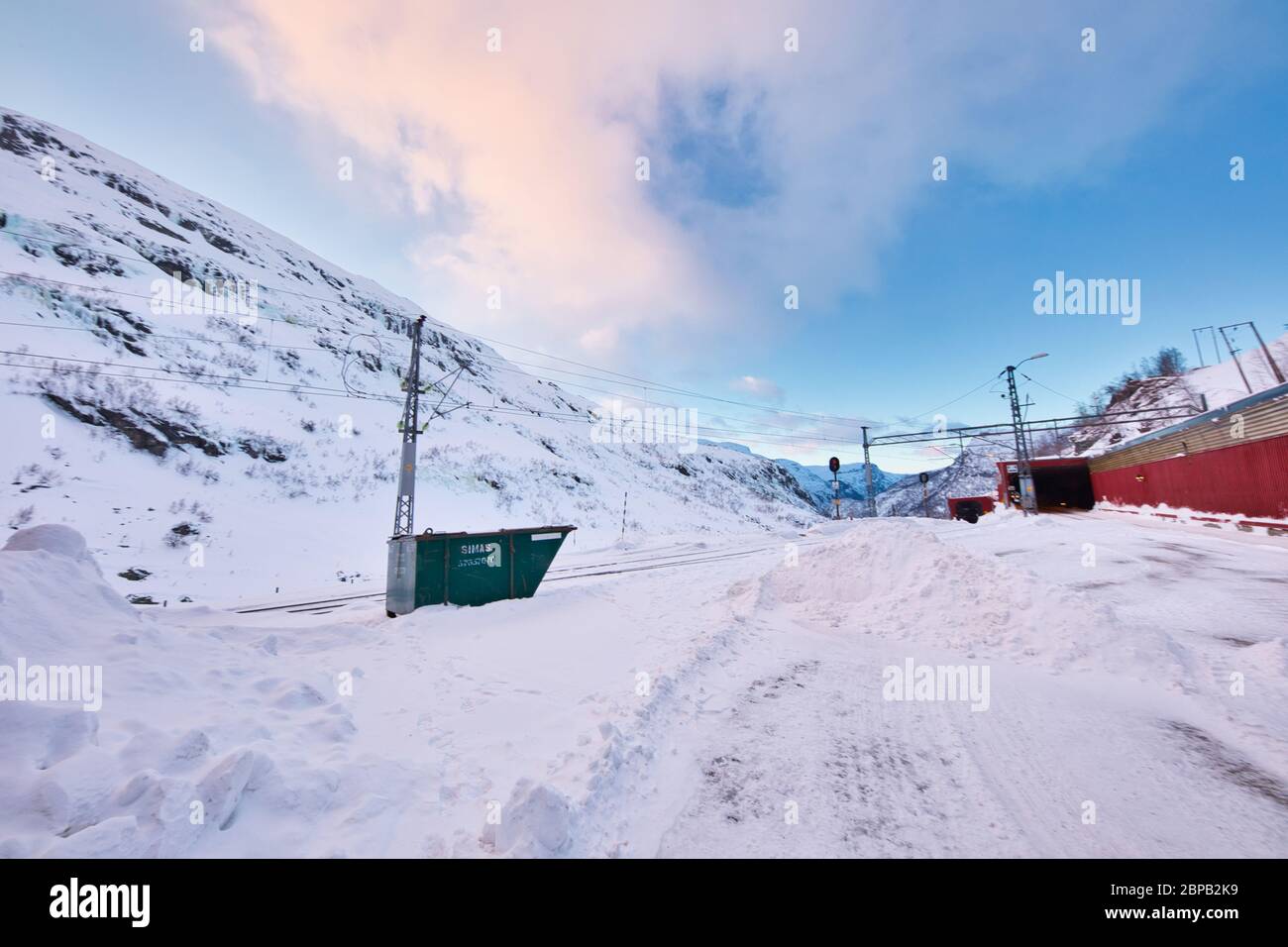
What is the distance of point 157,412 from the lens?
2147 cm

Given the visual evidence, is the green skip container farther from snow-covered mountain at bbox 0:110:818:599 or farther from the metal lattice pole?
the metal lattice pole

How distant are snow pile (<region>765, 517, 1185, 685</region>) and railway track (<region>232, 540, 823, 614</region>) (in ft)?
20.4

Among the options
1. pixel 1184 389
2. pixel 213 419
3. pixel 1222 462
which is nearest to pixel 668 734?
pixel 1222 462

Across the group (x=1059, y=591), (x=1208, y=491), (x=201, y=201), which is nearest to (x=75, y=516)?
(x=1059, y=591)

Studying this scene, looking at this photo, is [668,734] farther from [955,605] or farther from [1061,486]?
[1061,486]

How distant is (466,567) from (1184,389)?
99045 millimetres

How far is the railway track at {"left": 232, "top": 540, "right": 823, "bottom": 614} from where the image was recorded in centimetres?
1051

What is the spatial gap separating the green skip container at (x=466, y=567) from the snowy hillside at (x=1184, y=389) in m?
72.3

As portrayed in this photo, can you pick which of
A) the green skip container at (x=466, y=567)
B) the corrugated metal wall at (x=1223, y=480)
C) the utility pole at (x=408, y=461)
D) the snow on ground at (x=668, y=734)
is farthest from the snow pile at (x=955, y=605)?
the corrugated metal wall at (x=1223, y=480)

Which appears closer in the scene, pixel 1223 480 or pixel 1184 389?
pixel 1223 480

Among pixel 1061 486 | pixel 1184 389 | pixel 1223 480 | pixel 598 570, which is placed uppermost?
pixel 1184 389

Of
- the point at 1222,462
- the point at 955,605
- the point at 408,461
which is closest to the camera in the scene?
the point at 955,605

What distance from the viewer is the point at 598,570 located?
614 inches

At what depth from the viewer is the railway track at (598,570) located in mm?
10508
